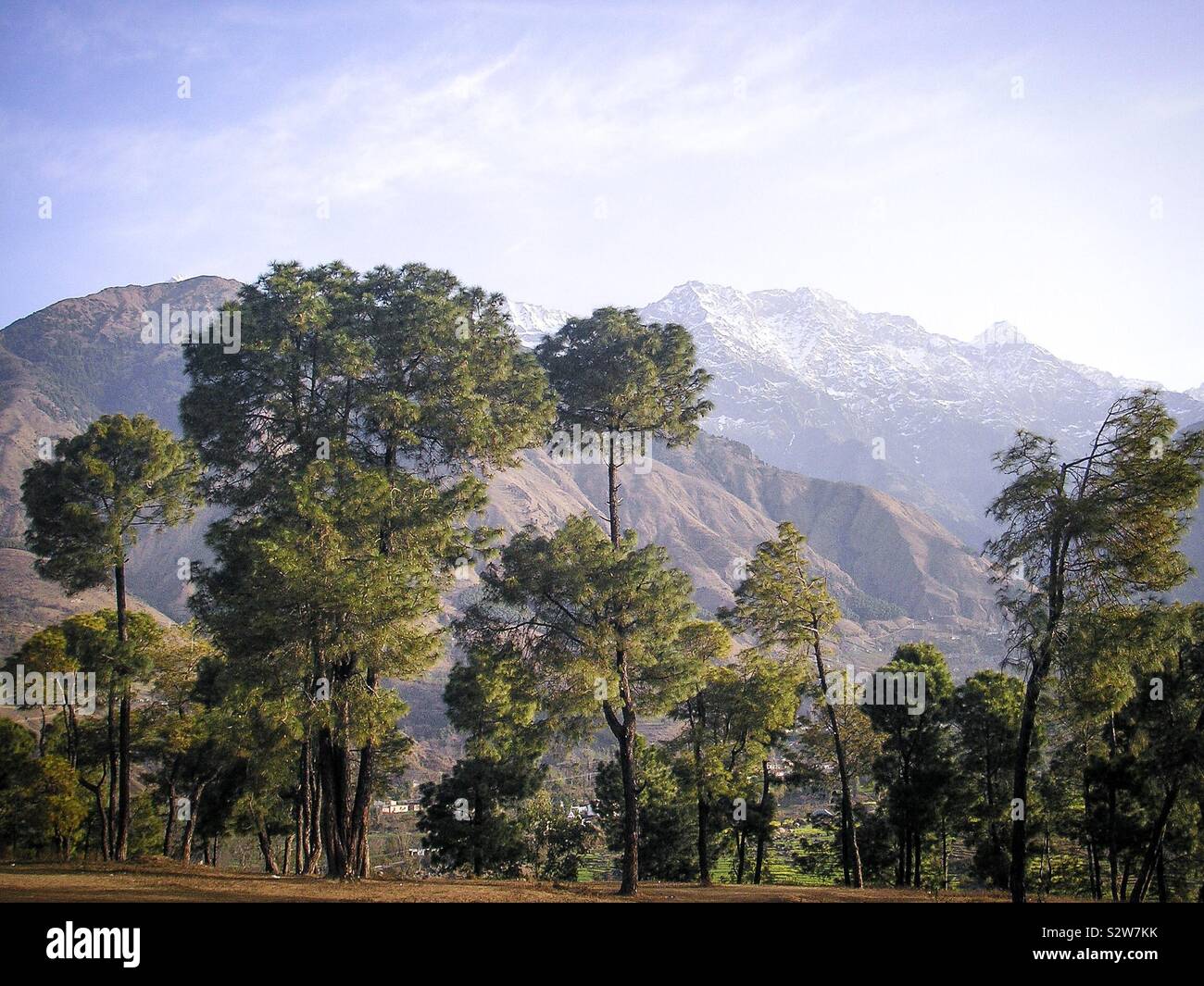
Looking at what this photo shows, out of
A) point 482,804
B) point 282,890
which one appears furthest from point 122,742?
point 482,804

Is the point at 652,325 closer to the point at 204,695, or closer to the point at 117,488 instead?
the point at 117,488

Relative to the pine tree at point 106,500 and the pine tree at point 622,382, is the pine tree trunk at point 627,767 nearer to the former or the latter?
the pine tree at point 622,382

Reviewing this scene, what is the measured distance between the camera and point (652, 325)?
98.4 feet

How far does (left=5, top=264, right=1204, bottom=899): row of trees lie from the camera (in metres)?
21.1

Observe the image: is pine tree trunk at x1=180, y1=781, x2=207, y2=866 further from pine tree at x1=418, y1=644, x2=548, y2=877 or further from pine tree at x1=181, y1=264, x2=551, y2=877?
pine tree at x1=181, y1=264, x2=551, y2=877

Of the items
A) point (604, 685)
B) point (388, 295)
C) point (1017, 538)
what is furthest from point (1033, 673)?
point (388, 295)

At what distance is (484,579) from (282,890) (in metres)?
10.1

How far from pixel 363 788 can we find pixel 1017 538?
780 inches

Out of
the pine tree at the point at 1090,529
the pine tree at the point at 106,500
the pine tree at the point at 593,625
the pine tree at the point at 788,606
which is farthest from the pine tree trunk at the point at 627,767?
the pine tree at the point at 106,500

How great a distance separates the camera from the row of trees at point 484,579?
21078mm

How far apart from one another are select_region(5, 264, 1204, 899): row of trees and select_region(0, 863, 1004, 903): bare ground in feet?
7.52

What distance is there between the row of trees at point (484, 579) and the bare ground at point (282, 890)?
7.52 feet

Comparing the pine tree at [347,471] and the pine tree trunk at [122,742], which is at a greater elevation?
the pine tree at [347,471]
